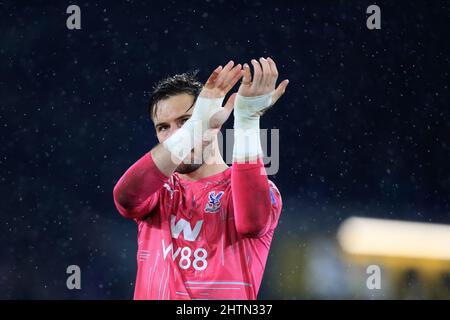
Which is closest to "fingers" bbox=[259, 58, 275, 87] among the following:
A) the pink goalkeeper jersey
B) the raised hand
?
the raised hand

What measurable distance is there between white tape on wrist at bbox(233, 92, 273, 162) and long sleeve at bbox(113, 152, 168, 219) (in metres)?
0.20

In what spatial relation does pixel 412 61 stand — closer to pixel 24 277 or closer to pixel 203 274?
pixel 24 277

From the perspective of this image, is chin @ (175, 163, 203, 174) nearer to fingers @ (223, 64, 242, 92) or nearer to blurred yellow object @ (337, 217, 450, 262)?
fingers @ (223, 64, 242, 92)

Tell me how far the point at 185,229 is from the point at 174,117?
323 mm

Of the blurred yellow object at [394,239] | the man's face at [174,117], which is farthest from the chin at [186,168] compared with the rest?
the blurred yellow object at [394,239]

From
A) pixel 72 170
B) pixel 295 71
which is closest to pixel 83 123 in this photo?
pixel 72 170

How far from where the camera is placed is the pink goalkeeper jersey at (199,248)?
1.66m

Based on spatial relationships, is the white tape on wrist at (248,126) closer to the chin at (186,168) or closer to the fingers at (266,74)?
the fingers at (266,74)

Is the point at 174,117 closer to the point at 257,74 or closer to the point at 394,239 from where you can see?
the point at 257,74

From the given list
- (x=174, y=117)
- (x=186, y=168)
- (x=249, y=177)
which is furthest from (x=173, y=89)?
(x=249, y=177)

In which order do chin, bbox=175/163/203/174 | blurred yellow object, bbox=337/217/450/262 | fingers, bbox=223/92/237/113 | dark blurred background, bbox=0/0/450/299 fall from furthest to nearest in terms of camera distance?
blurred yellow object, bbox=337/217/450/262 → dark blurred background, bbox=0/0/450/299 → chin, bbox=175/163/203/174 → fingers, bbox=223/92/237/113

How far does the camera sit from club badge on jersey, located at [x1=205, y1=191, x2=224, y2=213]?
1.75 metres

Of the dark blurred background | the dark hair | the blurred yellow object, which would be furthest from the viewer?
the blurred yellow object

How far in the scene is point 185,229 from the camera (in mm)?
1739
